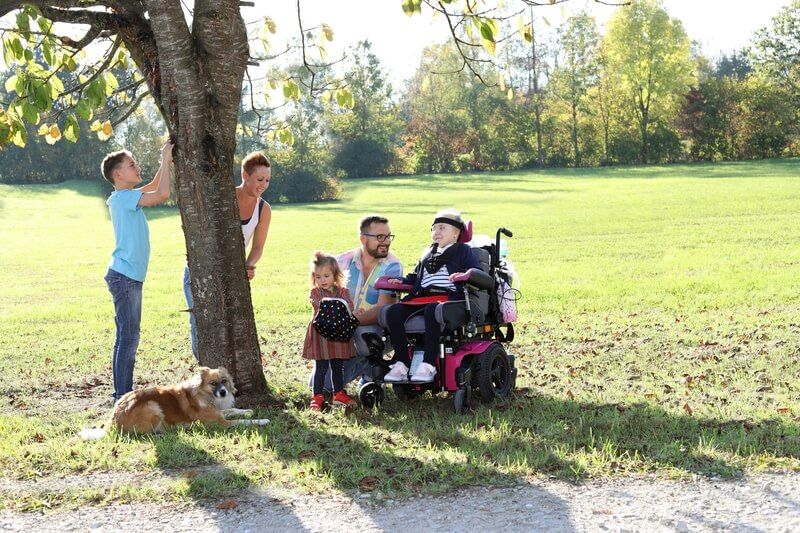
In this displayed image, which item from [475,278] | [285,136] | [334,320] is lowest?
[334,320]

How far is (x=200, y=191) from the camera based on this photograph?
25.7ft

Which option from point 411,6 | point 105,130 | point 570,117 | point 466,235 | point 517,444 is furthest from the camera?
point 570,117

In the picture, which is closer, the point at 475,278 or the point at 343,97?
the point at 475,278

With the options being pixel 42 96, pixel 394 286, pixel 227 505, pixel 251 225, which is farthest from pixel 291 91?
pixel 227 505

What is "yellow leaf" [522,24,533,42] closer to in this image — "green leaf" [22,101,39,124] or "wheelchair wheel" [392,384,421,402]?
"wheelchair wheel" [392,384,421,402]

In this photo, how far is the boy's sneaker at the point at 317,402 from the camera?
7727 millimetres

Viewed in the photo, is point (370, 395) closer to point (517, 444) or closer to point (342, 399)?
point (342, 399)

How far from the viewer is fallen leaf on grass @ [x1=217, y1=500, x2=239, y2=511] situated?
201 inches

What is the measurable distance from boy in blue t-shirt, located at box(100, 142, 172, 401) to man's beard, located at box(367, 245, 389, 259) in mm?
1848

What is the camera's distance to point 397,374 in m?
7.40

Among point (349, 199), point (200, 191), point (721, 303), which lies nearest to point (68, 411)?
point (200, 191)

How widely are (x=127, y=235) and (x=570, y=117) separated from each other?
61953 mm

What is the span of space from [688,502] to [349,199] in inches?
1789

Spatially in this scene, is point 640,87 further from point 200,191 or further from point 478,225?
point 200,191
